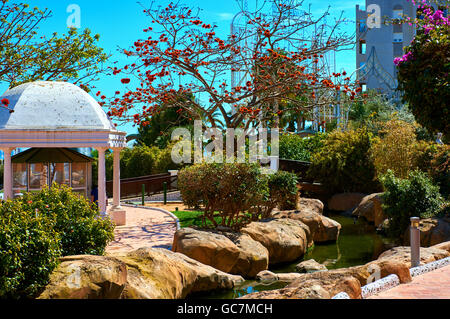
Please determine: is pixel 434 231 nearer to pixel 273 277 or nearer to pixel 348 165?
pixel 273 277

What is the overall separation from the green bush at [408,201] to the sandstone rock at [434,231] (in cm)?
62

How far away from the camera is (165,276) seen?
853 cm

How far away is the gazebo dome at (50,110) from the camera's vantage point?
13.6m

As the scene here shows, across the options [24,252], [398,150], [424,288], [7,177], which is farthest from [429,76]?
[398,150]

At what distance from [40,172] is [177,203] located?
712 cm

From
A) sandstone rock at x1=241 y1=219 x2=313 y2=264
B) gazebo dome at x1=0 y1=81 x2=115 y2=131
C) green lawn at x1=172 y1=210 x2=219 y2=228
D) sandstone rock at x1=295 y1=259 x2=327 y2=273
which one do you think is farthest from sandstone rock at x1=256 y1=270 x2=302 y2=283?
gazebo dome at x1=0 y1=81 x2=115 y2=131

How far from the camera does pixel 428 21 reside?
10.0 meters

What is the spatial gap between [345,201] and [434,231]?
1073 cm

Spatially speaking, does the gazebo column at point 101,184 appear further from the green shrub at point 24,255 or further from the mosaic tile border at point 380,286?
the mosaic tile border at point 380,286

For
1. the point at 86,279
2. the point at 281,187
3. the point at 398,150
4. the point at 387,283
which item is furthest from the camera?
the point at 398,150

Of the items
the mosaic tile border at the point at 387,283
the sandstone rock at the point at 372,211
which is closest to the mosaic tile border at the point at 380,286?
the mosaic tile border at the point at 387,283

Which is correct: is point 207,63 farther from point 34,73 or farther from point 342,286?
point 342,286

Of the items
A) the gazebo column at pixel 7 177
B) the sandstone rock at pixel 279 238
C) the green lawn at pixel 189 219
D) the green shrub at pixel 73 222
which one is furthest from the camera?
the green lawn at pixel 189 219

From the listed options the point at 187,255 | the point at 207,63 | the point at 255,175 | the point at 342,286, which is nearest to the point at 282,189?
the point at 255,175
